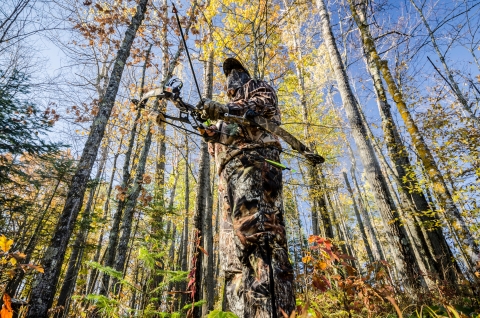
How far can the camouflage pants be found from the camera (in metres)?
2.01

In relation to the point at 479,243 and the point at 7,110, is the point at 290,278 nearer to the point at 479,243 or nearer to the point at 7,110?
the point at 479,243

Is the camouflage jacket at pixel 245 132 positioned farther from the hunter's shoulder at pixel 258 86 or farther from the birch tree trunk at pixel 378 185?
the birch tree trunk at pixel 378 185

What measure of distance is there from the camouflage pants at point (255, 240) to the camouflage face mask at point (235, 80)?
118 centimetres

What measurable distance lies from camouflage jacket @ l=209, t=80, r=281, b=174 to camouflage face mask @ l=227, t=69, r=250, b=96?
20.5 inches

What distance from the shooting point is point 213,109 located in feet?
7.93

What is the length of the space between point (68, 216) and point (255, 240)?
11.2 feet

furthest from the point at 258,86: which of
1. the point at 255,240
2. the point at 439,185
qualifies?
the point at 439,185

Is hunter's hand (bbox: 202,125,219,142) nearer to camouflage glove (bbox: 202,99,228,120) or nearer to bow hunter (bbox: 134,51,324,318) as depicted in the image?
bow hunter (bbox: 134,51,324,318)

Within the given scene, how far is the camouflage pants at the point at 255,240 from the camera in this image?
201 cm

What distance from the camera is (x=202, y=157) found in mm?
6426

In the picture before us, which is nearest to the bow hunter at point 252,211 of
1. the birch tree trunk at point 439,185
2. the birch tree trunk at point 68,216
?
the birch tree trunk at point 68,216

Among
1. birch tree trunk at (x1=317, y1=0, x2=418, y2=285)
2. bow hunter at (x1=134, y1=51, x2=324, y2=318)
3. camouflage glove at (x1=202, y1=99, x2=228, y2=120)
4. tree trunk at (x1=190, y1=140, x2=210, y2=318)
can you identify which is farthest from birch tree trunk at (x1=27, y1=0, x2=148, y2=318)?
birch tree trunk at (x1=317, y1=0, x2=418, y2=285)

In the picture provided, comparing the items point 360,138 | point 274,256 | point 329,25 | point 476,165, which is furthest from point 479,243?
point 329,25

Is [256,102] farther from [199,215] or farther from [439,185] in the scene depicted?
[439,185]
